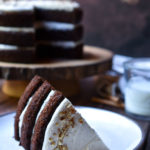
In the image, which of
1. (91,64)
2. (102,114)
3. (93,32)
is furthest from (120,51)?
(102,114)

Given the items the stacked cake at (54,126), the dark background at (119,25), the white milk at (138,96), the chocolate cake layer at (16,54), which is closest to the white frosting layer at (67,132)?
the stacked cake at (54,126)

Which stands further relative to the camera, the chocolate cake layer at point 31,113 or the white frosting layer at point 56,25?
the white frosting layer at point 56,25

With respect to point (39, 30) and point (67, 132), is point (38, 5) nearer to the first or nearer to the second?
point (39, 30)

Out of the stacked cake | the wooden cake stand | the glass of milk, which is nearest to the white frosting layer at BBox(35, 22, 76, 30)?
the wooden cake stand

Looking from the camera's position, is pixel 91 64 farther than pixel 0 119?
Yes

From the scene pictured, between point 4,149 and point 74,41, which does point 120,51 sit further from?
point 4,149

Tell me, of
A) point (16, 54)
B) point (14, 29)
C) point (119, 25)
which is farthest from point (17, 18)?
point (119, 25)

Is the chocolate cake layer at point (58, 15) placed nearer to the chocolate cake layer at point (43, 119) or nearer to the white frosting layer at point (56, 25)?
the white frosting layer at point (56, 25)
